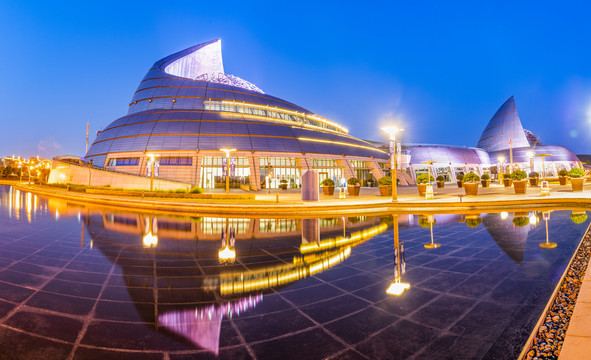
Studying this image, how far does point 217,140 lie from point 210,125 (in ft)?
12.7

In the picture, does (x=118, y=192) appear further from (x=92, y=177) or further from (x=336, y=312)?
(x=336, y=312)

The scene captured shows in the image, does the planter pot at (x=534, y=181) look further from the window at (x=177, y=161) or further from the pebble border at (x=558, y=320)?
the window at (x=177, y=161)

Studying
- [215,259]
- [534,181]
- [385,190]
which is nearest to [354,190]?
[385,190]

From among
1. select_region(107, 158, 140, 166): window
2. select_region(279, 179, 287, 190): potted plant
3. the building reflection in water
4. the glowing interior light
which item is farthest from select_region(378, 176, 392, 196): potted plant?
select_region(107, 158, 140, 166): window

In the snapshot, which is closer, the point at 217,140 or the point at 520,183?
the point at 520,183

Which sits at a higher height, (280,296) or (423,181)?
(423,181)

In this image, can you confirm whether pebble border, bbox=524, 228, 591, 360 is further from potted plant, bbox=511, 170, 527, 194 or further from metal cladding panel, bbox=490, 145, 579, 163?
metal cladding panel, bbox=490, 145, 579, 163

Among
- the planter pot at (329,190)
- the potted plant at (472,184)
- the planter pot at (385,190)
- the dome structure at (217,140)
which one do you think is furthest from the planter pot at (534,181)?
the planter pot at (329,190)

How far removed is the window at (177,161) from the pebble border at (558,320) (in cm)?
4252

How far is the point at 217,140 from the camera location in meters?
42.8

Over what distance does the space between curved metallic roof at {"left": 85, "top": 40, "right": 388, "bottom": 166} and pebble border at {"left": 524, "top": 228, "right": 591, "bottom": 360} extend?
1590 inches

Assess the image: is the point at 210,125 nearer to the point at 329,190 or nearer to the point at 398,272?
the point at 329,190

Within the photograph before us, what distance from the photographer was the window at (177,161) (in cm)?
4153

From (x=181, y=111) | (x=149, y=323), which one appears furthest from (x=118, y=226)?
(x=181, y=111)
